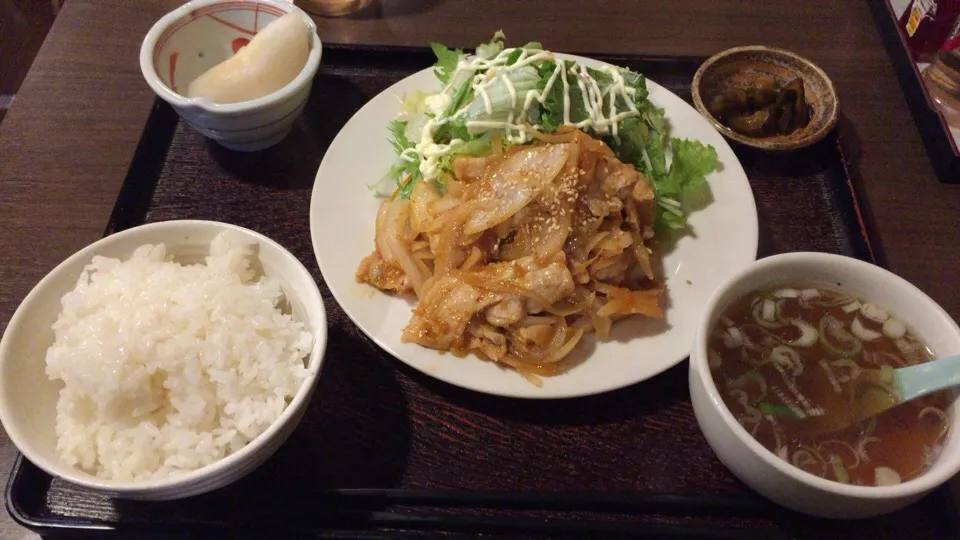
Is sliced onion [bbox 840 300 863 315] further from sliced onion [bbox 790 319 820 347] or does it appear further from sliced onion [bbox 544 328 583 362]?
sliced onion [bbox 544 328 583 362]

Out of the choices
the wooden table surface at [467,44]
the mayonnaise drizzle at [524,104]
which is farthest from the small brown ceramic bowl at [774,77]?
the mayonnaise drizzle at [524,104]

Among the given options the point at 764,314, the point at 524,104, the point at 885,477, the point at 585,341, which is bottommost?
the point at 585,341

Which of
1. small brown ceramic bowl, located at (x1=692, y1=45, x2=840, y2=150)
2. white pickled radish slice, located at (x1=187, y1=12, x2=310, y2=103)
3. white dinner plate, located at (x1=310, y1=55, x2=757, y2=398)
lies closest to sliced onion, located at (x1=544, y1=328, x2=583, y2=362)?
white dinner plate, located at (x1=310, y1=55, x2=757, y2=398)

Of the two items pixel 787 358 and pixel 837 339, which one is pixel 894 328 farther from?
pixel 787 358

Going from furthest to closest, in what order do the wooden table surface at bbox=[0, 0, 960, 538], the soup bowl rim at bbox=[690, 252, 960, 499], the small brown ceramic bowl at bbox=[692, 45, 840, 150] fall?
the small brown ceramic bowl at bbox=[692, 45, 840, 150] < the wooden table surface at bbox=[0, 0, 960, 538] < the soup bowl rim at bbox=[690, 252, 960, 499]

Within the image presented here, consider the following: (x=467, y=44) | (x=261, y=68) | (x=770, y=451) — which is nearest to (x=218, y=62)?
(x=261, y=68)

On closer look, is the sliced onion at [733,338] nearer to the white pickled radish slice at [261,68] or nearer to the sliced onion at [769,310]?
the sliced onion at [769,310]
